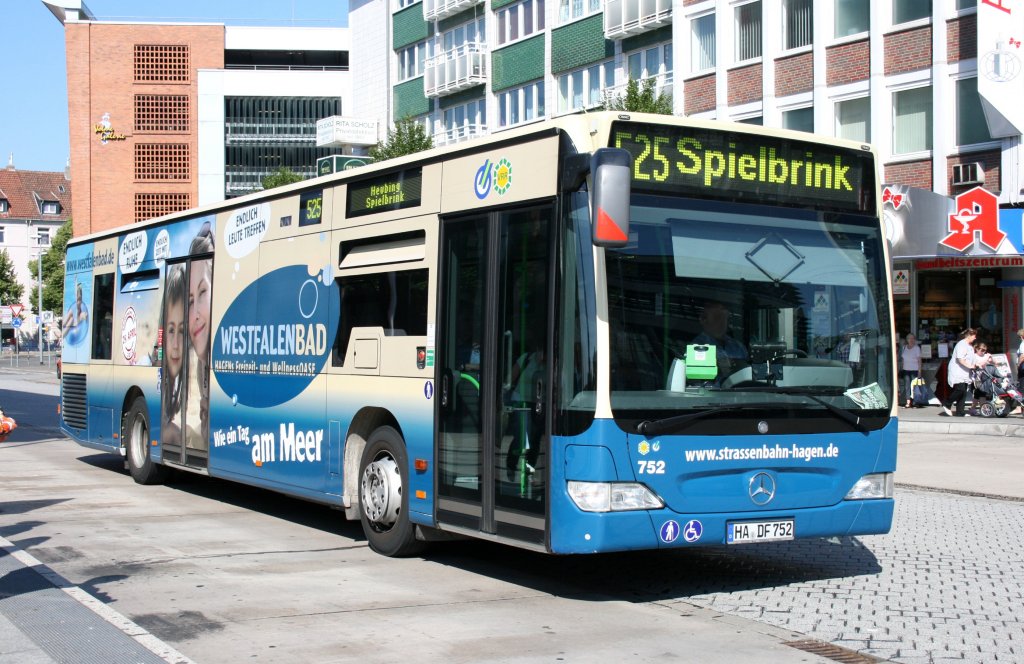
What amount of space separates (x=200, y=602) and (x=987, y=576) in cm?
534

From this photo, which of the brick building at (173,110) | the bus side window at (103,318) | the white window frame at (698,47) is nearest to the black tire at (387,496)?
the bus side window at (103,318)

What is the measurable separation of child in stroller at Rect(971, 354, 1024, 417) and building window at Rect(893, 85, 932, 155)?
7701 mm

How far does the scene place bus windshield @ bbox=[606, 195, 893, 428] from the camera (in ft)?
25.0

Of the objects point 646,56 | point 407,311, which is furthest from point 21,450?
point 646,56

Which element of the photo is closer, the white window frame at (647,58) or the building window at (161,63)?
the white window frame at (647,58)

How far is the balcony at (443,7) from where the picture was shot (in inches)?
1983

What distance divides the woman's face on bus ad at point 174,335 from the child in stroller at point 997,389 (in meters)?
17.1

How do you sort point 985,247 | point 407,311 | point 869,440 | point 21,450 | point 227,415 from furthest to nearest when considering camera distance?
point 985,247, point 21,450, point 227,415, point 407,311, point 869,440

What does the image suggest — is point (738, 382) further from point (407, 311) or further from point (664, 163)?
point (407, 311)

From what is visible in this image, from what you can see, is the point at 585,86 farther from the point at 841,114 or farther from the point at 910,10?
the point at 910,10

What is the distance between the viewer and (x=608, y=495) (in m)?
7.45

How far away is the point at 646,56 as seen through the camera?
40656 mm

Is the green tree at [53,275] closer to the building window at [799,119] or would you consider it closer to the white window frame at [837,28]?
the building window at [799,119]

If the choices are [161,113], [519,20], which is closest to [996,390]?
[519,20]
